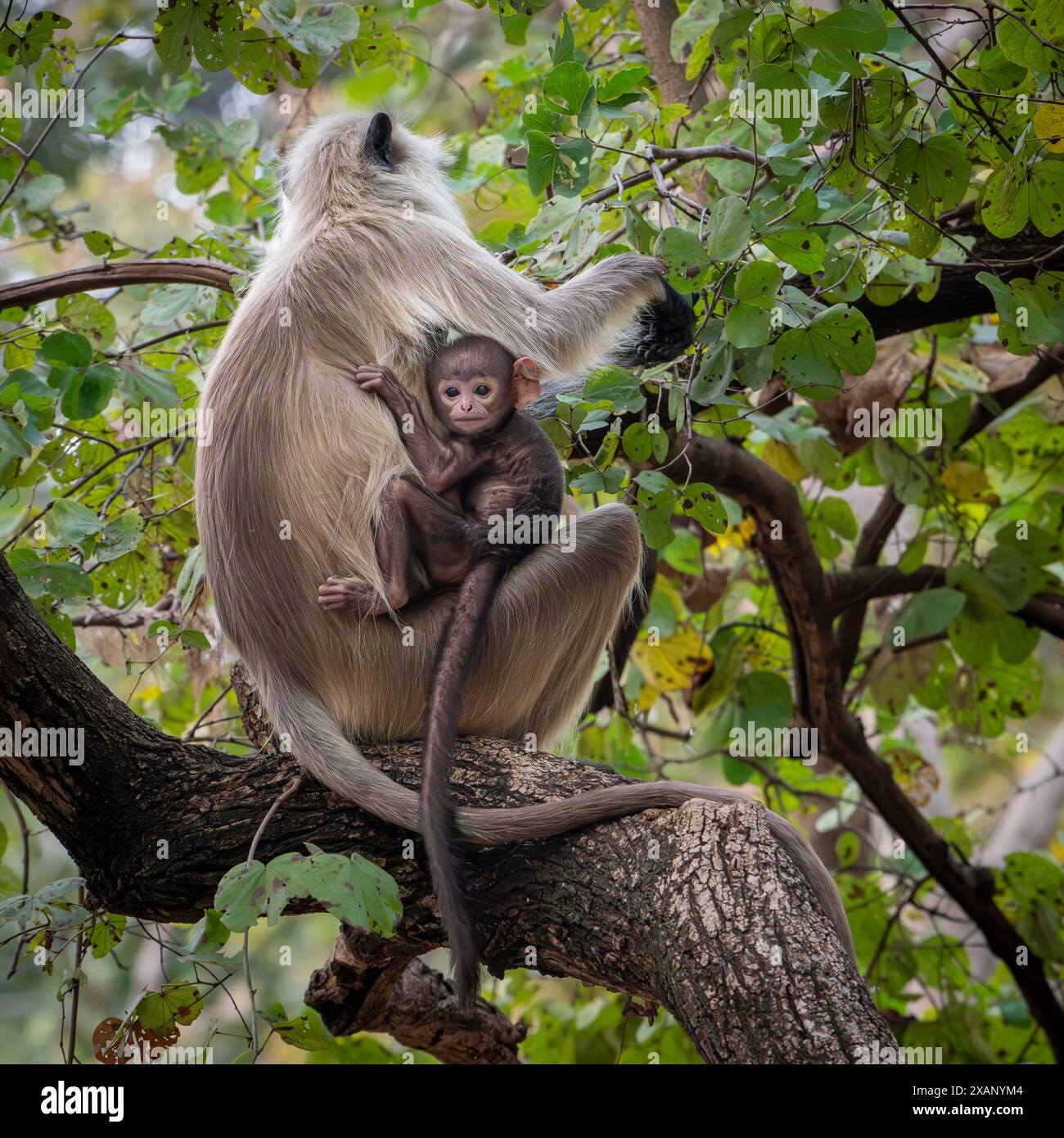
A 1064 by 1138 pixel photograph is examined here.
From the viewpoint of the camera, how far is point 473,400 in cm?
267

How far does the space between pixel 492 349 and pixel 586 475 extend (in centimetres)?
40

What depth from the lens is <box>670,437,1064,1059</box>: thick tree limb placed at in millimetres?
3918

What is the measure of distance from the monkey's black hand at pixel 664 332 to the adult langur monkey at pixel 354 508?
0.80ft

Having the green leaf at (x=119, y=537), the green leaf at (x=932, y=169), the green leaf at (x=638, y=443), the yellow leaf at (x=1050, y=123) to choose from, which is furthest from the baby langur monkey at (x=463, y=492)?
the yellow leaf at (x=1050, y=123)

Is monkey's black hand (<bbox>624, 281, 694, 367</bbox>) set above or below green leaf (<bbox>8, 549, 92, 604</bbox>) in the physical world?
above

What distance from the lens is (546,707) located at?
120 inches

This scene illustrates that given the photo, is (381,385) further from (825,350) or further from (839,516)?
(839,516)

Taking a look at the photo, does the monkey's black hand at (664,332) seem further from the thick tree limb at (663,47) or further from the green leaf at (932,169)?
the thick tree limb at (663,47)

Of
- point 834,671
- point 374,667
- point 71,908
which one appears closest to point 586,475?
point 374,667

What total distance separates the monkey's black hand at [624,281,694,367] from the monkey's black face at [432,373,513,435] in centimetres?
63

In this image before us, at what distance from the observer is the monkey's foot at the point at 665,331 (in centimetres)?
320

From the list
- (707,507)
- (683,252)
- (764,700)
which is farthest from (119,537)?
(764,700)

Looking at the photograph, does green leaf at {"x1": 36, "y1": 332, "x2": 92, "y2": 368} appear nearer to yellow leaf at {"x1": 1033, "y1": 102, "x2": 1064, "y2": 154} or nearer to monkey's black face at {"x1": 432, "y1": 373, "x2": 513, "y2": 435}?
monkey's black face at {"x1": 432, "y1": 373, "x2": 513, "y2": 435}

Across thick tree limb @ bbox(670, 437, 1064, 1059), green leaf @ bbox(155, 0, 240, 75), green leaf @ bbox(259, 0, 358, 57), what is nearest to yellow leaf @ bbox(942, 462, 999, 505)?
thick tree limb @ bbox(670, 437, 1064, 1059)
